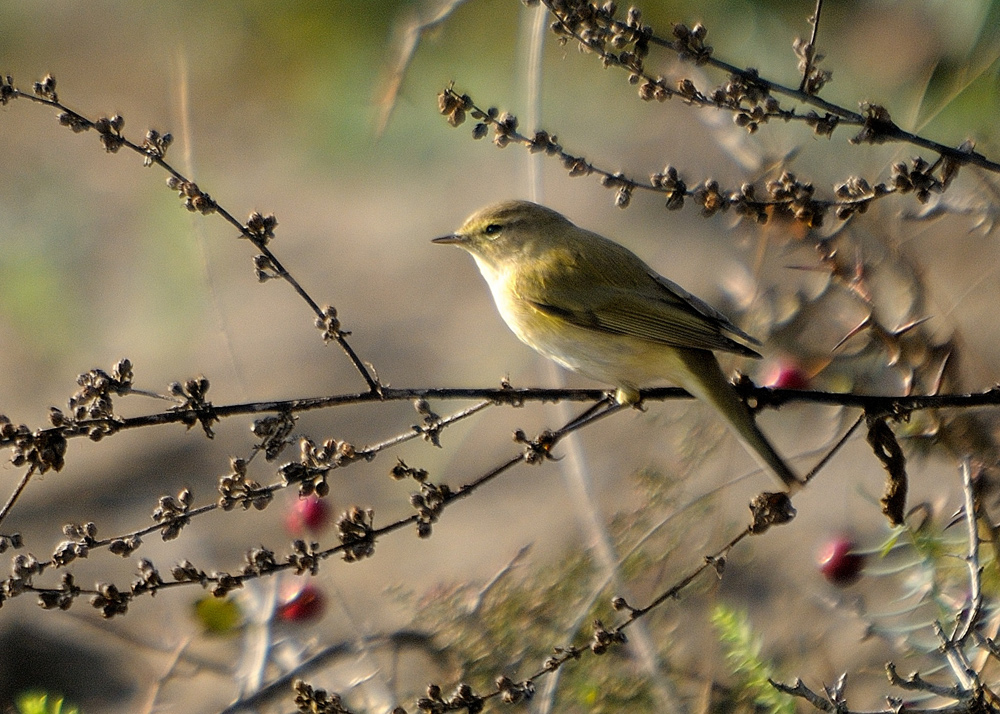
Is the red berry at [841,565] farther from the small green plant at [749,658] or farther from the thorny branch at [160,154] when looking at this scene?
the thorny branch at [160,154]

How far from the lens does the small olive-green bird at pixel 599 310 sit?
2906 millimetres

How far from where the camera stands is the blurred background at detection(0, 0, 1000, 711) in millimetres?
3621

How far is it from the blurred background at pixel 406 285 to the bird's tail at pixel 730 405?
0.79 ft

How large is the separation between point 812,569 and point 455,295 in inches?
132

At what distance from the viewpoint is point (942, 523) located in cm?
311

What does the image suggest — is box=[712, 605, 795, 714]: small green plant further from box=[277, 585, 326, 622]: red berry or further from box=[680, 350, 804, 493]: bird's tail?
box=[277, 585, 326, 622]: red berry

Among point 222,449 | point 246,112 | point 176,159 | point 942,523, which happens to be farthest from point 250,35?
point 942,523

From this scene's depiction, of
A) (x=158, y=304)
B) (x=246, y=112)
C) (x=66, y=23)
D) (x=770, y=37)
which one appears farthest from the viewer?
(x=66, y=23)

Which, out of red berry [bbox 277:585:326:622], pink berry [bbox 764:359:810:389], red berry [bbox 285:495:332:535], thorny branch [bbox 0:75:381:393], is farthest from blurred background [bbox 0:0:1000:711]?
thorny branch [bbox 0:75:381:393]

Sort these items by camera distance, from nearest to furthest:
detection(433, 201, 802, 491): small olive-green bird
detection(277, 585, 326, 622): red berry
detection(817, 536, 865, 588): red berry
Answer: detection(433, 201, 802, 491): small olive-green bird
detection(817, 536, 865, 588): red berry
detection(277, 585, 326, 622): red berry

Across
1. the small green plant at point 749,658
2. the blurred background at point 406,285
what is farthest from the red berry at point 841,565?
the small green plant at point 749,658

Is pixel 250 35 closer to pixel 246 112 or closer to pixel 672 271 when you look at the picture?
pixel 246 112

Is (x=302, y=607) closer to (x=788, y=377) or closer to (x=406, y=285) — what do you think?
(x=788, y=377)

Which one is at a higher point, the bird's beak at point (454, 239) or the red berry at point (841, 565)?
the bird's beak at point (454, 239)
